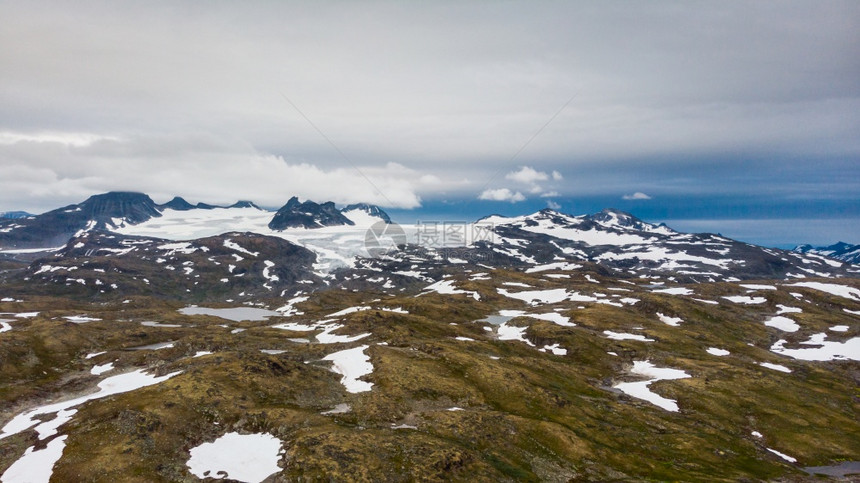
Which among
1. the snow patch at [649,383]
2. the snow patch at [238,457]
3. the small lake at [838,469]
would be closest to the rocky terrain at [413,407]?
the snow patch at [238,457]

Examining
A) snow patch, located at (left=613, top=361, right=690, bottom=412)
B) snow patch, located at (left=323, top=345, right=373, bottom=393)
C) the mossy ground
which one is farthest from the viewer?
snow patch, located at (left=613, top=361, right=690, bottom=412)

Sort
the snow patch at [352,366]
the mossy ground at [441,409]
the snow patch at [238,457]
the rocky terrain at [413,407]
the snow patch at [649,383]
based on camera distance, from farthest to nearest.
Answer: the snow patch at [649,383] < the snow patch at [352,366] < the mossy ground at [441,409] < the rocky terrain at [413,407] < the snow patch at [238,457]

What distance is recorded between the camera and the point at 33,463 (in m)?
51.1

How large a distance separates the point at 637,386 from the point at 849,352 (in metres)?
109

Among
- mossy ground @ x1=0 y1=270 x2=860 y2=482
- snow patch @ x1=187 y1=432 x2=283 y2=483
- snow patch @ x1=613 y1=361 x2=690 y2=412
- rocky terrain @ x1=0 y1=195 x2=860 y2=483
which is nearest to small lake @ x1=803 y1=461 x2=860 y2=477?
rocky terrain @ x1=0 y1=195 x2=860 y2=483

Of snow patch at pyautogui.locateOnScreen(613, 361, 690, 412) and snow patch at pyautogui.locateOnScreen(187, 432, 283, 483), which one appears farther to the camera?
snow patch at pyautogui.locateOnScreen(613, 361, 690, 412)

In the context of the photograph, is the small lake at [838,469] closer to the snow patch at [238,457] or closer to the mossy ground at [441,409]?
the mossy ground at [441,409]

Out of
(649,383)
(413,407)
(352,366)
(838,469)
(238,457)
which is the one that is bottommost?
(838,469)

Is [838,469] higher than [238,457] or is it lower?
lower

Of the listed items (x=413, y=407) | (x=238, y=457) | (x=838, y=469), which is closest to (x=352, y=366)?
(x=413, y=407)

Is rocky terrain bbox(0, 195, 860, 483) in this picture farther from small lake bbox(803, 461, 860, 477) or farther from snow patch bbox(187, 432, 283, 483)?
small lake bbox(803, 461, 860, 477)

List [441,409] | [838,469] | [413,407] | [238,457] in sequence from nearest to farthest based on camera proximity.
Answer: [238,457]
[838,469]
[413,407]
[441,409]

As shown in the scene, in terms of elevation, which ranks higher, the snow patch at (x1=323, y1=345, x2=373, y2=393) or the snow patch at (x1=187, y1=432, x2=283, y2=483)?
the snow patch at (x1=187, y1=432, x2=283, y2=483)

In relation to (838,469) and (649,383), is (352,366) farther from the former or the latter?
(838,469)
